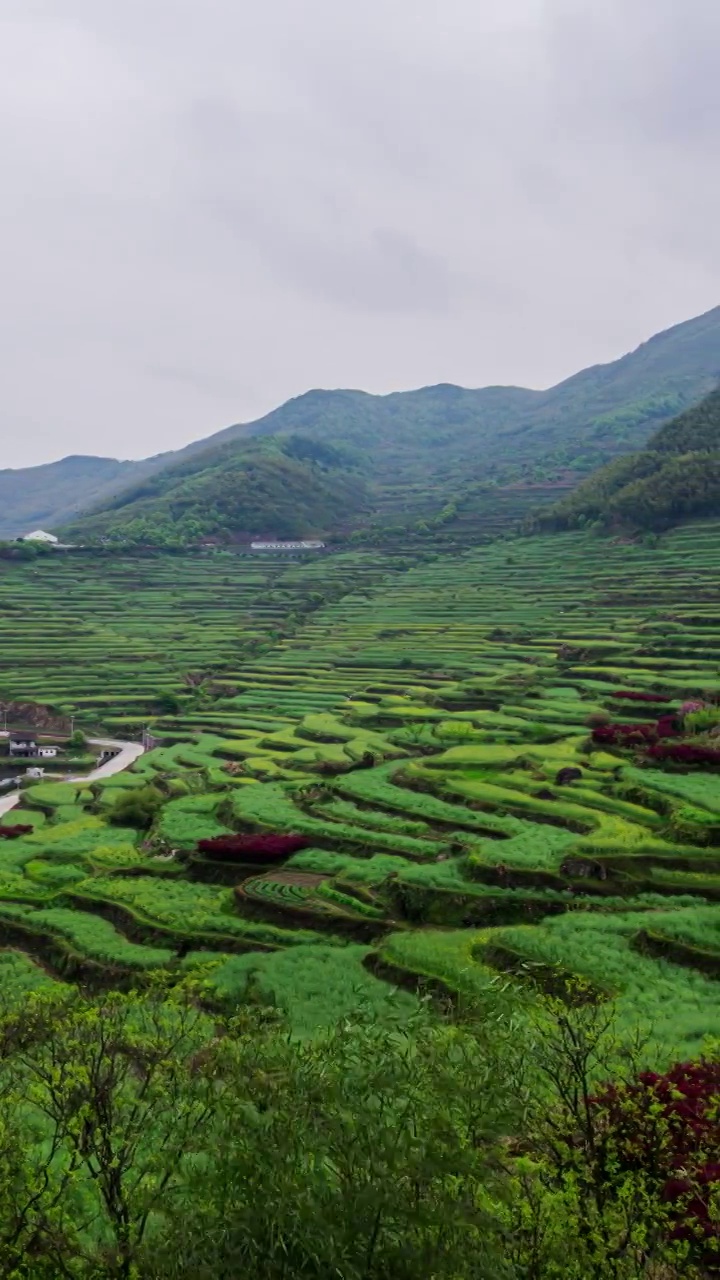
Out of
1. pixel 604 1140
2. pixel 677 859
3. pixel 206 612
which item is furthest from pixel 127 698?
pixel 604 1140

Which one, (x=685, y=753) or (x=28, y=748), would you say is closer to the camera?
(x=685, y=753)

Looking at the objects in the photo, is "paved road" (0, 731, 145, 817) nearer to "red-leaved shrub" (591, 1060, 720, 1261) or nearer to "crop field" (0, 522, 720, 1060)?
"crop field" (0, 522, 720, 1060)

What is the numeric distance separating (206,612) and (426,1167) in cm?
9172

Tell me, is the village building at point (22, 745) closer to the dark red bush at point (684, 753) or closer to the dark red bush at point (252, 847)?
the dark red bush at point (252, 847)

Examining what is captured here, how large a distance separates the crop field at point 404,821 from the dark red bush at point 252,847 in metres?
0.09

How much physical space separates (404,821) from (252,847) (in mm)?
5834

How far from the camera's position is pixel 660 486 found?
10488cm

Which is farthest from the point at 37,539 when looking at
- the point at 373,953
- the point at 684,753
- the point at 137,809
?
the point at 373,953

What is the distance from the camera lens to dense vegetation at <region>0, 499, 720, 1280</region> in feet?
33.3

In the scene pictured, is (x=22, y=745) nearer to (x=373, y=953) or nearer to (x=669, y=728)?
(x=669, y=728)

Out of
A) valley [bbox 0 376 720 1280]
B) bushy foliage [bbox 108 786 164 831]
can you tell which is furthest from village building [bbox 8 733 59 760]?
bushy foliage [bbox 108 786 164 831]

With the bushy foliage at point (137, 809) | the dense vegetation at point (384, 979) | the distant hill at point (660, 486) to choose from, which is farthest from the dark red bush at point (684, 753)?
the distant hill at point (660, 486)

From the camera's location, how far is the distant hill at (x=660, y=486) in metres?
102

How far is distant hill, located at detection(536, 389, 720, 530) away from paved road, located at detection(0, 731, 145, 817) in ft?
226
